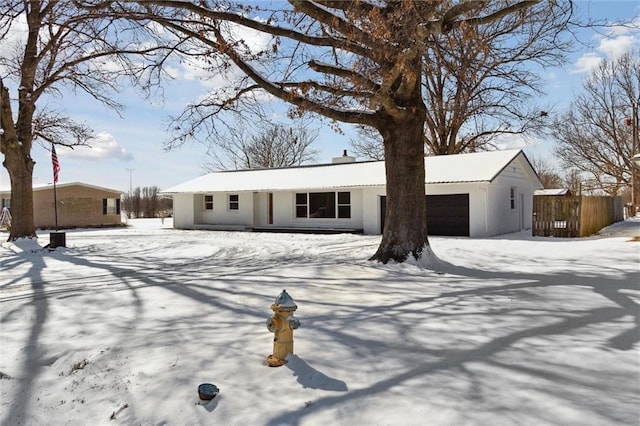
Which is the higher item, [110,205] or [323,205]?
[110,205]

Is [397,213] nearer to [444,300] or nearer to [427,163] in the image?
[444,300]

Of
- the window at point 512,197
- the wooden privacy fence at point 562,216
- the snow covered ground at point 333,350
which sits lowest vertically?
the snow covered ground at point 333,350

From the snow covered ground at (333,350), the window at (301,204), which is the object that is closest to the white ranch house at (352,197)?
the window at (301,204)

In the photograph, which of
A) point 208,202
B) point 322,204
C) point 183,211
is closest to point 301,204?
point 322,204

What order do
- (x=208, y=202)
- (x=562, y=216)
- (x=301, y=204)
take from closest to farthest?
(x=562, y=216), (x=301, y=204), (x=208, y=202)

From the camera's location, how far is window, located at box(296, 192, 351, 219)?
831 inches

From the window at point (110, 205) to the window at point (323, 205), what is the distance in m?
16.1

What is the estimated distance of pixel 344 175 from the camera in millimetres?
22078

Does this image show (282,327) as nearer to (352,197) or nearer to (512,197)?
(352,197)

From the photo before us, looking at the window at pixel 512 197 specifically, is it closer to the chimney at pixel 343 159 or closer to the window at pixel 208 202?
the chimney at pixel 343 159

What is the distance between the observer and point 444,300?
5699 millimetres

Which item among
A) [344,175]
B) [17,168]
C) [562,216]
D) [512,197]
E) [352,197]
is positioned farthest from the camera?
[344,175]

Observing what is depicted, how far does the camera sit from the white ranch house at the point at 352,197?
57.2 ft

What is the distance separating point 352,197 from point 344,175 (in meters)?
1.82
